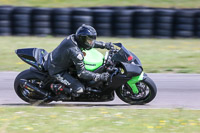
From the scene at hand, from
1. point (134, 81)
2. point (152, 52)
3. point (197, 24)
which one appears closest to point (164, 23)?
point (197, 24)

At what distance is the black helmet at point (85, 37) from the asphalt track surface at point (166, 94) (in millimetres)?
1221

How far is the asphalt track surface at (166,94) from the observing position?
23.9ft

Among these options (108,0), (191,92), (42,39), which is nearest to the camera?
(191,92)

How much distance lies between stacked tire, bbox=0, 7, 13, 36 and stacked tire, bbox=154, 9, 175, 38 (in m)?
5.67

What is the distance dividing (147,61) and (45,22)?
18.5 feet

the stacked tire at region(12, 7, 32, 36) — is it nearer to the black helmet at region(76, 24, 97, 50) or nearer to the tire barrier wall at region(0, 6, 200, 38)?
the tire barrier wall at region(0, 6, 200, 38)

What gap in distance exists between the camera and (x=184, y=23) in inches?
591

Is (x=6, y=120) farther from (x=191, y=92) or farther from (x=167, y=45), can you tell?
(x=167, y=45)

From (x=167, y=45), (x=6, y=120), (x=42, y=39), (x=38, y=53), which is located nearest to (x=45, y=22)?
(x=42, y=39)

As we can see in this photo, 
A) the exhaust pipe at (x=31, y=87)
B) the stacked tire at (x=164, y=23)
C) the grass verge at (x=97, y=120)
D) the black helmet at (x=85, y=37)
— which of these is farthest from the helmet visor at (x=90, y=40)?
the stacked tire at (x=164, y=23)

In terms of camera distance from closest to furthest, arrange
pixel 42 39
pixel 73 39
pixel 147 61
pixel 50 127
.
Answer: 1. pixel 50 127
2. pixel 73 39
3. pixel 147 61
4. pixel 42 39

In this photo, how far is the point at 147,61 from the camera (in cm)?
1144

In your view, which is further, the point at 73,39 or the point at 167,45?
the point at 167,45

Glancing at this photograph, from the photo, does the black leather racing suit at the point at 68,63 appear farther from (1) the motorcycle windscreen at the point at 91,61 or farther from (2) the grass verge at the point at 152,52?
(2) the grass verge at the point at 152,52
